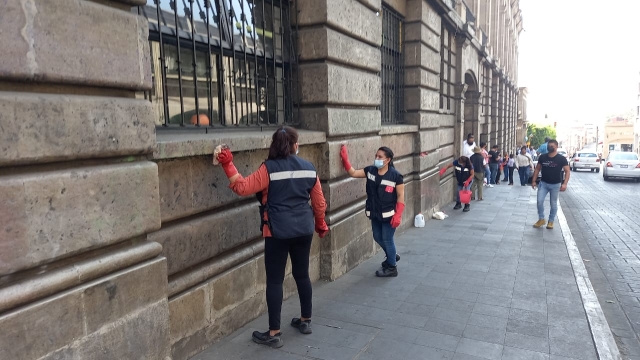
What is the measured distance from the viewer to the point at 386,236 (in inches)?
223

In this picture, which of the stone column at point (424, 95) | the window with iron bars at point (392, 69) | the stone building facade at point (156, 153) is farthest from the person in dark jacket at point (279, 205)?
the stone column at point (424, 95)

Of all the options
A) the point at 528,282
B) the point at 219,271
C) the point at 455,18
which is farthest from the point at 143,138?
the point at 455,18

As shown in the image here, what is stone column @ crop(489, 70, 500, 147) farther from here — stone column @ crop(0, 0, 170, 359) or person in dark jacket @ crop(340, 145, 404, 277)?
stone column @ crop(0, 0, 170, 359)

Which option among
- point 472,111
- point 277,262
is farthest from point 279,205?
point 472,111

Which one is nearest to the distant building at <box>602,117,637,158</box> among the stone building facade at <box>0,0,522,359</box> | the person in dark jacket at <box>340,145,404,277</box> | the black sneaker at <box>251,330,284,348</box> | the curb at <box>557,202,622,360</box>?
the curb at <box>557,202,622,360</box>

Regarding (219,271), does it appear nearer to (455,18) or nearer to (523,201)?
(455,18)

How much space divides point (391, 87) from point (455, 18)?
420 cm

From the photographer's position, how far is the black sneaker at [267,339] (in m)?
3.80

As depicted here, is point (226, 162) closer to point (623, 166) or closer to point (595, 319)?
point (595, 319)

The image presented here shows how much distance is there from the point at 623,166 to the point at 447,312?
2085 centimetres

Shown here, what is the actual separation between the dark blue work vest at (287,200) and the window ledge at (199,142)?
475 millimetres

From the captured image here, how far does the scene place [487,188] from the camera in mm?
16469

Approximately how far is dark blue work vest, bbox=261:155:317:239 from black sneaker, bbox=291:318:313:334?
0.94m

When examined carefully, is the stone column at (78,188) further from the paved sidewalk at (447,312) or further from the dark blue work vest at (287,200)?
the paved sidewalk at (447,312)
